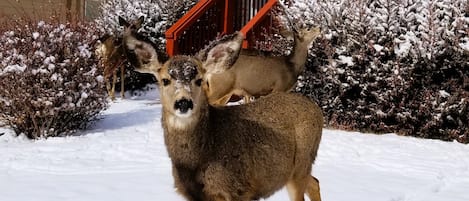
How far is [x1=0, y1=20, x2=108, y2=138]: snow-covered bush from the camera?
11.0m

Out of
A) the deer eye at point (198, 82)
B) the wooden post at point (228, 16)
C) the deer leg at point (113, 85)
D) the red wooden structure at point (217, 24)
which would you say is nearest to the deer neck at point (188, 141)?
the deer eye at point (198, 82)

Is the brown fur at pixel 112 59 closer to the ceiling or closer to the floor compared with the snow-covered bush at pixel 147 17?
closer to the floor

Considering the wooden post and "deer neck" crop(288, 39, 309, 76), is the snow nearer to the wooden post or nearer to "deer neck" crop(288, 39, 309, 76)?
"deer neck" crop(288, 39, 309, 76)

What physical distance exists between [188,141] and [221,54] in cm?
70

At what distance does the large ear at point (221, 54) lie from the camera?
5.37m

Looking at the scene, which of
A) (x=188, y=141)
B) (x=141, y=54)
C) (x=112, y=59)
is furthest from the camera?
(x=112, y=59)

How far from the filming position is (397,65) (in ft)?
38.1

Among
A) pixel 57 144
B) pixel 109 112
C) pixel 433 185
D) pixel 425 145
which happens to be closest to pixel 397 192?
pixel 433 185

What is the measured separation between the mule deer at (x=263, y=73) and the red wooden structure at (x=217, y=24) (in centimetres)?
181

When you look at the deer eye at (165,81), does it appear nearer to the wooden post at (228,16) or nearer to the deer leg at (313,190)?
the deer leg at (313,190)

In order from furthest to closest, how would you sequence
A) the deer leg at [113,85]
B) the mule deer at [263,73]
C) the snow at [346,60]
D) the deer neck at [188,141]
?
the deer leg at [113,85] → the mule deer at [263,73] → the snow at [346,60] → the deer neck at [188,141]

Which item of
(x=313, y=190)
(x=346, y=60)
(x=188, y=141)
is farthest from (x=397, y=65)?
(x=188, y=141)

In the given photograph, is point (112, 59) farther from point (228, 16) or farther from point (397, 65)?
point (397, 65)

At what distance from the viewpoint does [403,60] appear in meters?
11.6
